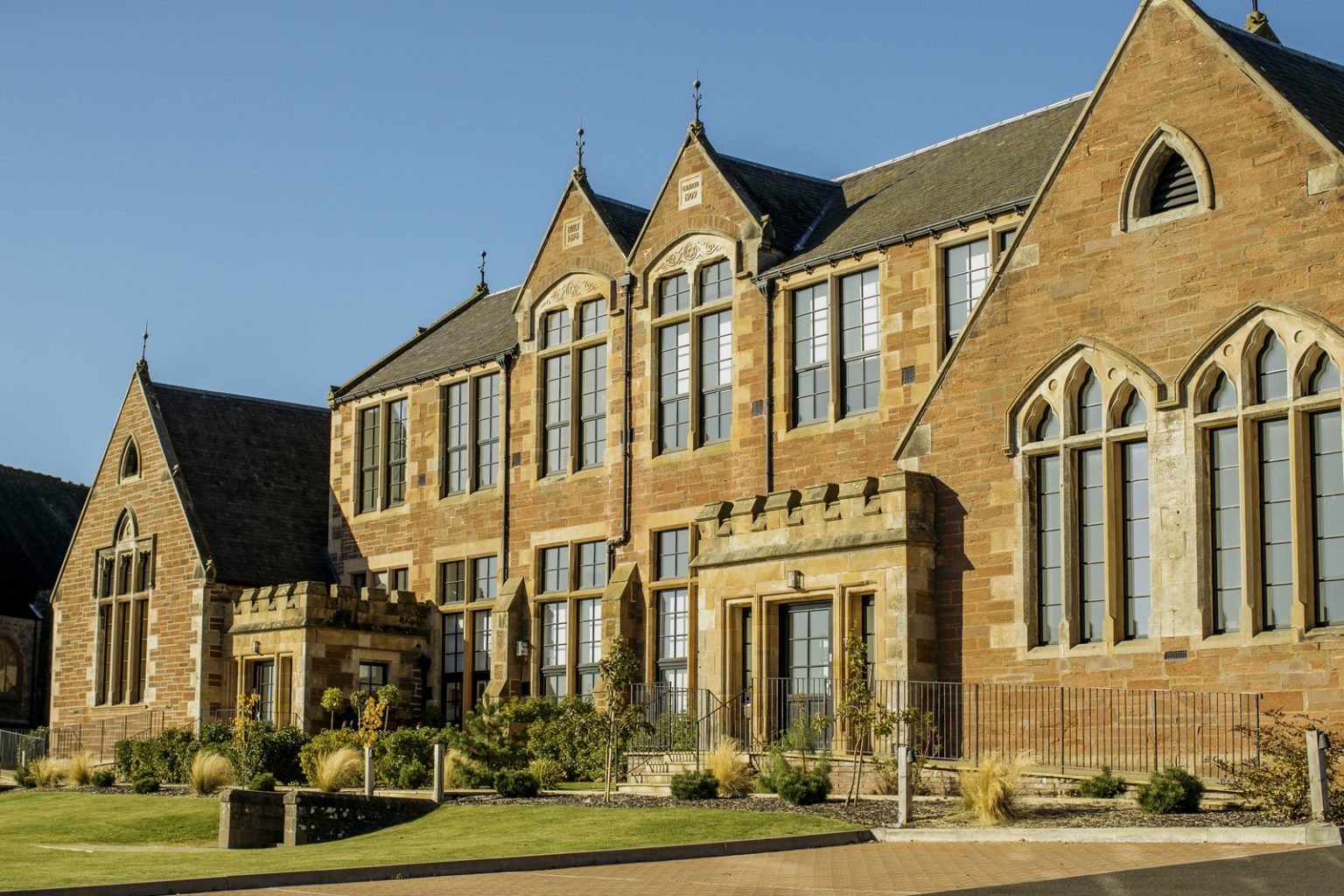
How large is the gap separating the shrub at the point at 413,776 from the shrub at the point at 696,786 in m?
7.22

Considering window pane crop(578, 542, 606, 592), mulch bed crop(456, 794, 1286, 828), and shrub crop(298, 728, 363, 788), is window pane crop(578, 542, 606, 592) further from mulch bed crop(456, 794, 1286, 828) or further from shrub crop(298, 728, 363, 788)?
→ mulch bed crop(456, 794, 1286, 828)

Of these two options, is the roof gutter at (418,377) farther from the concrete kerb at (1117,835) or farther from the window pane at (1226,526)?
the concrete kerb at (1117,835)

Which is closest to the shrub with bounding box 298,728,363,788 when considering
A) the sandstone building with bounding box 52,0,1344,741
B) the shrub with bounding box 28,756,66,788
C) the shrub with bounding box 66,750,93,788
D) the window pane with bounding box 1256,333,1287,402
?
the sandstone building with bounding box 52,0,1344,741

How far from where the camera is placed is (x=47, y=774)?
→ 3647cm

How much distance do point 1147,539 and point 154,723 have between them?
24.4 m

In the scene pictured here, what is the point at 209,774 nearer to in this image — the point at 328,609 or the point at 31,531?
the point at 328,609

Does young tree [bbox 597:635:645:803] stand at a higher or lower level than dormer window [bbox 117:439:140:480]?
lower

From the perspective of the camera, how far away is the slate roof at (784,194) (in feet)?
106

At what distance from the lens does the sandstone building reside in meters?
22.5

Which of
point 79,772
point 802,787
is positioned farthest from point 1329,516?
point 79,772

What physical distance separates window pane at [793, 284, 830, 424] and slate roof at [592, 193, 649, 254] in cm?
487

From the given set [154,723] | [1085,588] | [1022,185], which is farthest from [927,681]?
[154,723]

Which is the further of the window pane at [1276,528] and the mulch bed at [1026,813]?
the window pane at [1276,528]

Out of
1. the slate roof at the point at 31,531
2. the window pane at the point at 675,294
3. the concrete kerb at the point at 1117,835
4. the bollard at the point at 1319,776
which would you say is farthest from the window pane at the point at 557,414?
the slate roof at the point at 31,531
